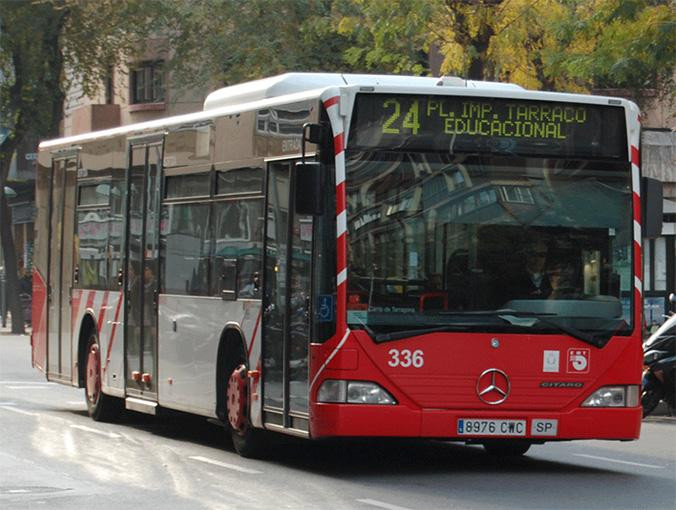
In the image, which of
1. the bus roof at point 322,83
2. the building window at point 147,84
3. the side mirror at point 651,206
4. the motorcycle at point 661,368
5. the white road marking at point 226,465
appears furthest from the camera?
the building window at point 147,84

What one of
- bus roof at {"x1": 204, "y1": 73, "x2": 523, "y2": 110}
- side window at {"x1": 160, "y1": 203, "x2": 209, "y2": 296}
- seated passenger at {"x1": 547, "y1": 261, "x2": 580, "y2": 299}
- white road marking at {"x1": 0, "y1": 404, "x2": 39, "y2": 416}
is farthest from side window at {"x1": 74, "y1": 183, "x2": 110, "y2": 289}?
seated passenger at {"x1": 547, "y1": 261, "x2": 580, "y2": 299}

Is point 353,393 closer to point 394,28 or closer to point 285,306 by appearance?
point 285,306

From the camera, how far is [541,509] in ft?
35.7

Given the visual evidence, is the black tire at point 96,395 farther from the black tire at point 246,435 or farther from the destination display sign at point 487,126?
the destination display sign at point 487,126

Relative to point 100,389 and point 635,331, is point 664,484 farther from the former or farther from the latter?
point 100,389

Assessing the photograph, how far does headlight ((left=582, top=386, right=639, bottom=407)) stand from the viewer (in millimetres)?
12891

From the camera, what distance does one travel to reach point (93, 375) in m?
18.5

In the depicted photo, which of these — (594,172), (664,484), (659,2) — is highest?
(659,2)

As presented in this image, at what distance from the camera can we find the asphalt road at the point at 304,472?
36.9 ft

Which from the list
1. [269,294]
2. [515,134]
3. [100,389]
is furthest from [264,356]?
[100,389]

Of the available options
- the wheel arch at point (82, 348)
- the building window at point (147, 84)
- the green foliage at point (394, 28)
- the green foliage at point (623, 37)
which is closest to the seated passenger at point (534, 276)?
the green foliage at point (623, 37)

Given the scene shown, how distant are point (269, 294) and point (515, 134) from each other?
2.26 meters

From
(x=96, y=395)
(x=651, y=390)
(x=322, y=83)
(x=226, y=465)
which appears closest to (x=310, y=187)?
(x=322, y=83)

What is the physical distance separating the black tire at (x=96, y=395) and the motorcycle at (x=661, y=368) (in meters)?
5.58
